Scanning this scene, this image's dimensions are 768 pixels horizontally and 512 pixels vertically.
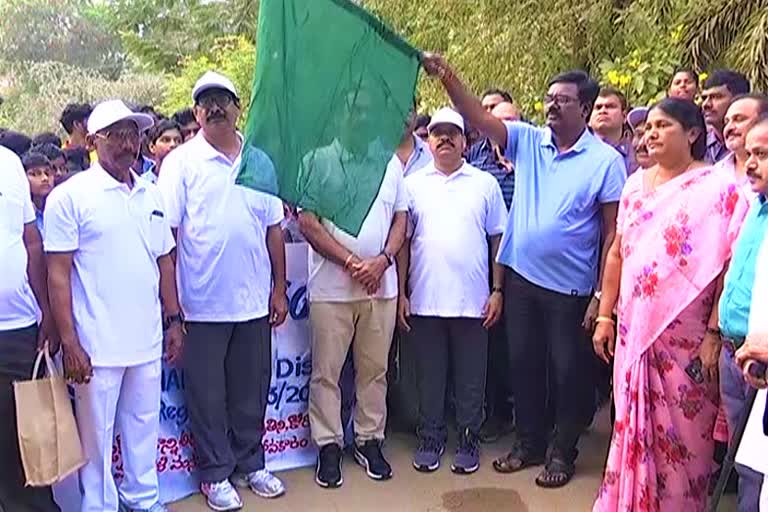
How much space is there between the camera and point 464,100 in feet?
13.4

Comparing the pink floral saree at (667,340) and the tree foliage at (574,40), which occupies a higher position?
the tree foliage at (574,40)

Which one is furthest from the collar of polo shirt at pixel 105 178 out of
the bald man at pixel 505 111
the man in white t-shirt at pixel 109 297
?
the bald man at pixel 505 111

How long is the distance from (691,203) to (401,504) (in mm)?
1992

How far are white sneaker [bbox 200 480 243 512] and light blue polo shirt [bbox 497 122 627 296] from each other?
1.77 meters

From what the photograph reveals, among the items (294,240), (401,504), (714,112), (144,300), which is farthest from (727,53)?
(144,300)

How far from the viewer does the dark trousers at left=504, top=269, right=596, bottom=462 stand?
4527 millimetres

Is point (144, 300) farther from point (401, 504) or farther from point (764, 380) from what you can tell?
point (764, 380)

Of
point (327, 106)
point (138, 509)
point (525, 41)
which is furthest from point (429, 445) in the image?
point (525, 41)

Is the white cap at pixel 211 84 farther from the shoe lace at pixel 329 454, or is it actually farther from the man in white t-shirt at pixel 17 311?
the shoe lace at pixel 329 454

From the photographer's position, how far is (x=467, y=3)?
11.6 m

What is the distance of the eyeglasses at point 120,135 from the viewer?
12.3 feet

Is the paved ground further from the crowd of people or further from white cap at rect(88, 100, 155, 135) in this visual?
white cap at rect(88, 100, 155, 135)

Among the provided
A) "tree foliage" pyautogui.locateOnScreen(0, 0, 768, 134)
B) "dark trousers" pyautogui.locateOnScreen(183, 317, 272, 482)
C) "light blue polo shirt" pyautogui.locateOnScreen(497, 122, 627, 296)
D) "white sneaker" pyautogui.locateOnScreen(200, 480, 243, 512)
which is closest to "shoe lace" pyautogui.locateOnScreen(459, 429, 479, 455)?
"light blue polo shirt" pyautogui.locateOnScreen(497, 122, 627, 296)

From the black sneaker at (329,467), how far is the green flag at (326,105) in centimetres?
139
